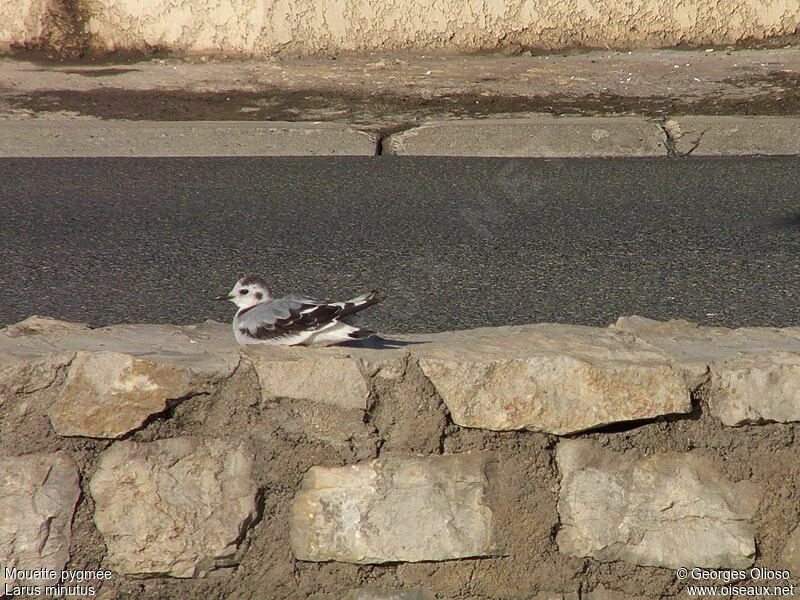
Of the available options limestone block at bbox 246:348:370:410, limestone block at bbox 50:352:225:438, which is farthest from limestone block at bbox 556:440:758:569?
limestone block at bbox 50:352:225:438

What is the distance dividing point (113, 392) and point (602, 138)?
15.8 ft

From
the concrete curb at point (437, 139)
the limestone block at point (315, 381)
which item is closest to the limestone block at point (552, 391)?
the limestone block at point (315, 381)

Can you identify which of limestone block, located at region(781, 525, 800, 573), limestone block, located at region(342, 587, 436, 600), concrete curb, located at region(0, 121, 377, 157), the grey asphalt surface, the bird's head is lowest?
limestone block, located at region(342, 587, 436, 600)

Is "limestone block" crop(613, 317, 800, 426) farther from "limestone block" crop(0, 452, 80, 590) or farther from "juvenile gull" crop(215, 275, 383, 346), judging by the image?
"limestone block" crop(0, 452, 80, 590)

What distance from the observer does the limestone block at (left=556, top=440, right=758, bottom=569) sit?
7.70ft

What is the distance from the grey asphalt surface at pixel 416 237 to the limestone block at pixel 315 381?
1390mm

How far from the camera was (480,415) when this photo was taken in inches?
91.5

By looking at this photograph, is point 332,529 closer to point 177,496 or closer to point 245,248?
point 177,496

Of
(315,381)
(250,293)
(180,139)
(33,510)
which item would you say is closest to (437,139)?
(180,139)

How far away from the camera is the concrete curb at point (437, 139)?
248 inches

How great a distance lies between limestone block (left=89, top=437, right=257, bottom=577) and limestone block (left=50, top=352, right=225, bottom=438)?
8cm

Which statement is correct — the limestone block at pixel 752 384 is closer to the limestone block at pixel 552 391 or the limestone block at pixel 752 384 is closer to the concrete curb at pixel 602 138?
the limestone block at pixel 552 391

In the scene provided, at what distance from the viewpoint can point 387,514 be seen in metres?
2.33

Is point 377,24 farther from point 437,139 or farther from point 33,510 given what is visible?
point 33,510
